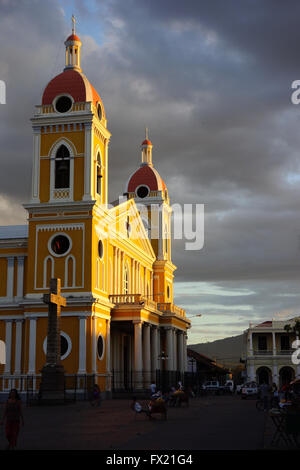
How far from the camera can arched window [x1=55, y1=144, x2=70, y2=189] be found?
43719 millimetres

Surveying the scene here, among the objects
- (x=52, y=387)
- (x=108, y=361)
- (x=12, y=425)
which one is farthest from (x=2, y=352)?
(x=12, y=425)

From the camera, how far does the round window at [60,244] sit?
140ft

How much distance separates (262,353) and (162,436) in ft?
212

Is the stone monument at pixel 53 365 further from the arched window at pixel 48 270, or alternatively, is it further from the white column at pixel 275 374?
the white column at pixel 275 374

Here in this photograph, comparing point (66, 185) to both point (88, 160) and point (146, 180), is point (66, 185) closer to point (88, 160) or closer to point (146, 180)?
point (88, 160)

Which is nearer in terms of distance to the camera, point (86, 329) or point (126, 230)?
point (86, 329)

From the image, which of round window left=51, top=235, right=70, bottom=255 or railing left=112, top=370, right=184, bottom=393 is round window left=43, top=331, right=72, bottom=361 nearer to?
round window left=51, top=235, right=70, bottom=255

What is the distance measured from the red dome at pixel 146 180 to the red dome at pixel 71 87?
69.2ft

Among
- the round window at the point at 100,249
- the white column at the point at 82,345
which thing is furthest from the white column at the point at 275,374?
the white column at the point at 82,345
